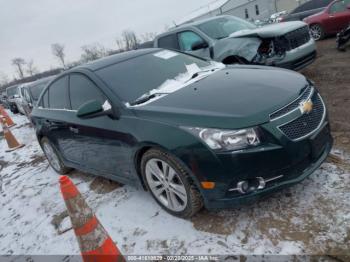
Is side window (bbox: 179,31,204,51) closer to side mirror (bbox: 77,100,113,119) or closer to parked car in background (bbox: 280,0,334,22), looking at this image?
side mirror (bbox: 77,100,113,119)

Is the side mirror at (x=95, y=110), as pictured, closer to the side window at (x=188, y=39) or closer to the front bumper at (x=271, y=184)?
the front bumper at (x=271, y=184)

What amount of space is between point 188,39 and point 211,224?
5.34 metres

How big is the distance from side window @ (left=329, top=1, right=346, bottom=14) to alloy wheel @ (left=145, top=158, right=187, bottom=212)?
10763 millimetres

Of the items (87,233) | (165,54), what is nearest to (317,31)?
(165,54)

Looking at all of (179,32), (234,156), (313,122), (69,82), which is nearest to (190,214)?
(234,156)

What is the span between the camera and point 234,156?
2438 millimetres

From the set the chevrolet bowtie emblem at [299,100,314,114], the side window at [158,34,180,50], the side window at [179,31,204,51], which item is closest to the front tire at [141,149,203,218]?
the chevrolet bowtie emblem at [299,100,314,114]

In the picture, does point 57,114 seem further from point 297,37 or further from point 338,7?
point 338,7

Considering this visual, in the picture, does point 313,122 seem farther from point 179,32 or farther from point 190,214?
point 179,32

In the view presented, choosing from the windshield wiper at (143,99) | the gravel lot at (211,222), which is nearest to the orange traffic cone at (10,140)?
the gravel lot at (211,222)

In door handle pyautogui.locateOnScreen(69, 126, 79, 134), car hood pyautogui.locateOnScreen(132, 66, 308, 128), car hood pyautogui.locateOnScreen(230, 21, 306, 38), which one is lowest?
door handle pyautogui.locateOnScreen(69, 126, 79, 134)

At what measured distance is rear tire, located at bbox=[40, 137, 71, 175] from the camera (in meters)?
5.05

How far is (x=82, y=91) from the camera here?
3.86 meters

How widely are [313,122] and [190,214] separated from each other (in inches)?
55.7
